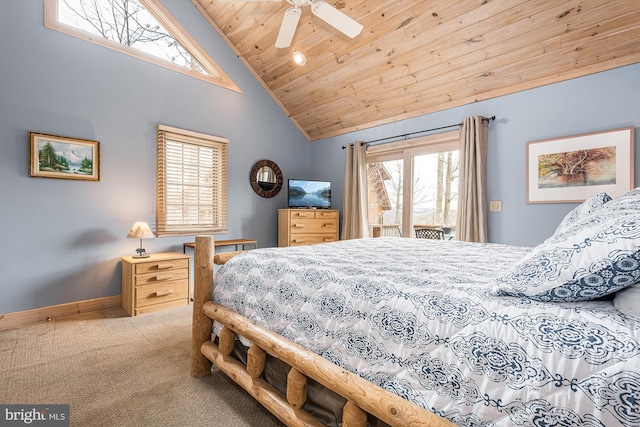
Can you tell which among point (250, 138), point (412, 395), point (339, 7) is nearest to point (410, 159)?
point (339, 7)

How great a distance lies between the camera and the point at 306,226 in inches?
176

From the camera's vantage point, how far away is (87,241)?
3.04m

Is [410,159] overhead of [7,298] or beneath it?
overhead

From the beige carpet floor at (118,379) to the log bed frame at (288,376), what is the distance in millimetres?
197

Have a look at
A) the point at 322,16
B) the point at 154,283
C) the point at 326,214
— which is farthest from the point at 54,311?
the point at 322,16

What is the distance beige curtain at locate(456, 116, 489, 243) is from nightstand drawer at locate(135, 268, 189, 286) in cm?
327

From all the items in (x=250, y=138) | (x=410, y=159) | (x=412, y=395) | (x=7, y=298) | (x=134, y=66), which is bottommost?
(x=7, y=298)

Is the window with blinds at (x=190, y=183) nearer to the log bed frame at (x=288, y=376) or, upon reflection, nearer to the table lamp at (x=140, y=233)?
the table lamp at (x=140, y=233)

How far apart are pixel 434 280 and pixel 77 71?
393cm

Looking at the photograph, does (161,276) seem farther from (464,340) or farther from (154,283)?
(464,340)

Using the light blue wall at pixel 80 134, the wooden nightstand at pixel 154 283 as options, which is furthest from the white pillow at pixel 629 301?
the light blue wall at pixel 80 134

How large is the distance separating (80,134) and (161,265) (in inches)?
63.6

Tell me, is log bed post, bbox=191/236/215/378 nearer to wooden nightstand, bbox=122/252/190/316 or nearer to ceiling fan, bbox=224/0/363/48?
wooden nightstand, bbox=122/252/190/316

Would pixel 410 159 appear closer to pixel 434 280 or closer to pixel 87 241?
pixel 434 280
